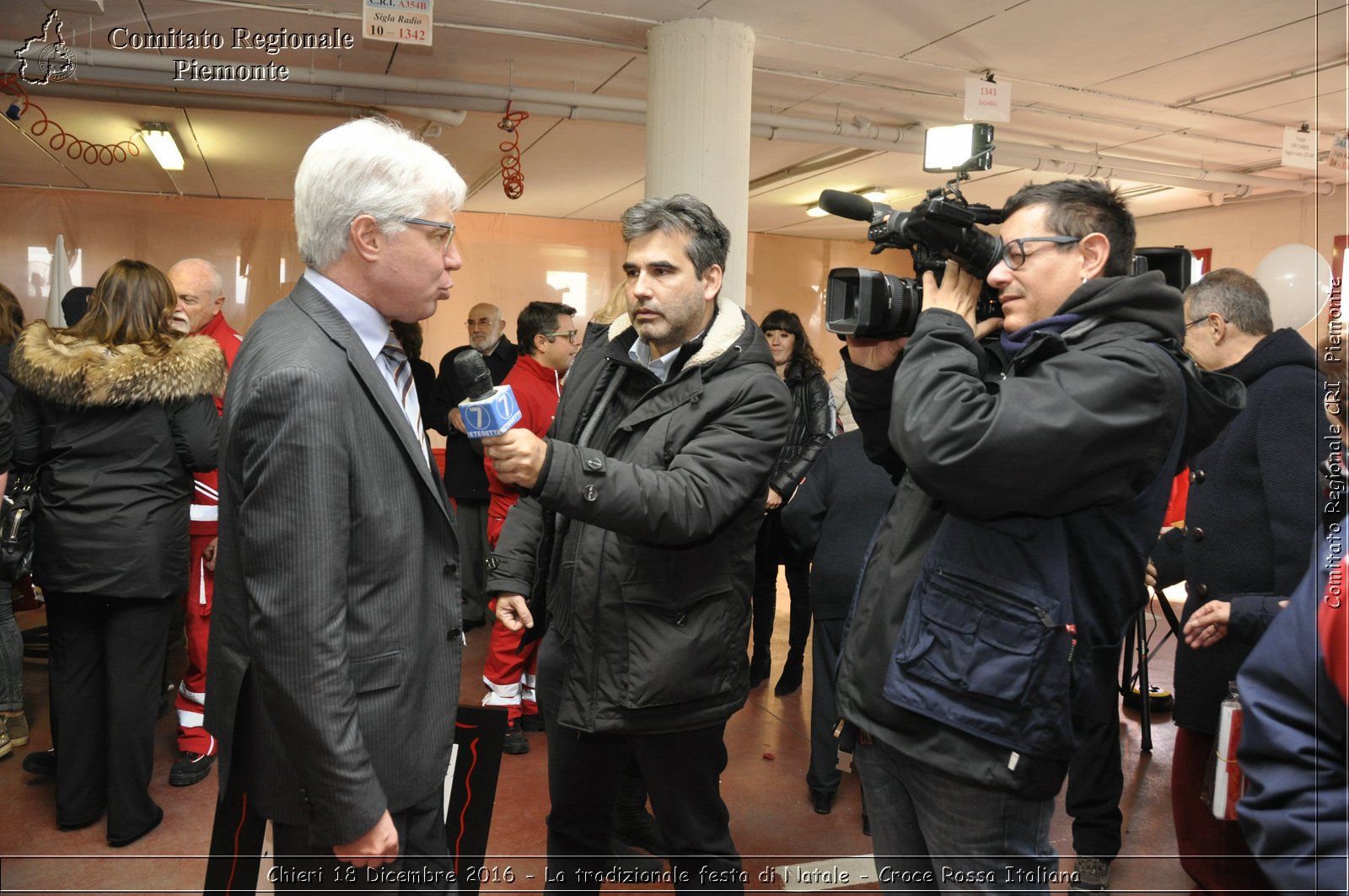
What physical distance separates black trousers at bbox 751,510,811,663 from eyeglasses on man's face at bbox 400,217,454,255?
298 cm

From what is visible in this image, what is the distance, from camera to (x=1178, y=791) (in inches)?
104

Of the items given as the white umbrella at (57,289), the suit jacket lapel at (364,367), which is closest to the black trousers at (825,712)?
the suit jacket lapel at (364,367)

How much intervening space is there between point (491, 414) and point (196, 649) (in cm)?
237

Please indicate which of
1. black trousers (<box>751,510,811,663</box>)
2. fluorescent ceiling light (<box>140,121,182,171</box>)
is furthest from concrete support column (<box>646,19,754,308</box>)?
fluorescent ceiling light (<box>140,121,182,171</box>)

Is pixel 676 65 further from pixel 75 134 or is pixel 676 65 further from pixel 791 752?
pixel 75 134

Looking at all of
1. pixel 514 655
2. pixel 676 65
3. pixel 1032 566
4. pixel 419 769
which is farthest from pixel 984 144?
pixel 676 65

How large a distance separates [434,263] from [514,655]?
2435 millimetres

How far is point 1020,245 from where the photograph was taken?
1568mm

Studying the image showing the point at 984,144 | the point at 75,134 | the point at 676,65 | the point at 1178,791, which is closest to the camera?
the point at 984,144

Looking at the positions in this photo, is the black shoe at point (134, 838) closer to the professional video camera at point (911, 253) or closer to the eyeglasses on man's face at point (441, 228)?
the eyeglasses on man's face at point (441, 228)

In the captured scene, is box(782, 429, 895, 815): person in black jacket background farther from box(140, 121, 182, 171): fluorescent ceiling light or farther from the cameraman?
box(140, 121, 182, 171): fluorescent ceiling light

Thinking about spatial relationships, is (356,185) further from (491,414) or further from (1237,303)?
(1237,303)

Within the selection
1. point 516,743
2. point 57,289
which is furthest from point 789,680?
point 57,289

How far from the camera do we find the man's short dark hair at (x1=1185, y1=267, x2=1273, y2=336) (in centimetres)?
254
